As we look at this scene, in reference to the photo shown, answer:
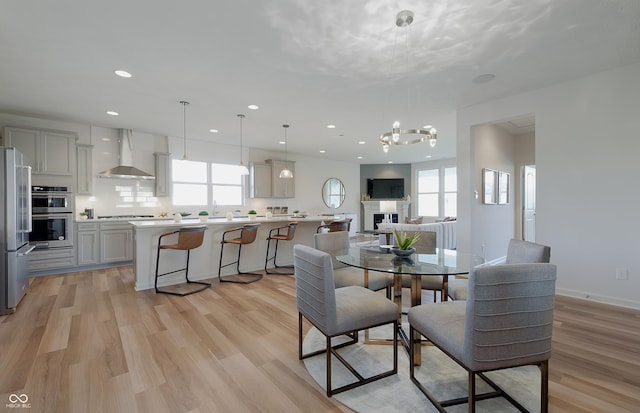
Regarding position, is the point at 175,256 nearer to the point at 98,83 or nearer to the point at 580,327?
the point at 98,83

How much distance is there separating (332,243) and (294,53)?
6.33ft

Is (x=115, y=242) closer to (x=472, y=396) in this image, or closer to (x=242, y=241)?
(x=242, y=241)

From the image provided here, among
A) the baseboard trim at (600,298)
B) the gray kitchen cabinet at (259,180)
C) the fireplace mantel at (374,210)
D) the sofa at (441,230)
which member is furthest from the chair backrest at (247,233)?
the fireplace mantel at (374,210)

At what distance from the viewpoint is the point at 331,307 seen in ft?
5.65

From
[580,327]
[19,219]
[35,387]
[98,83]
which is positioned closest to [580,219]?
[580,327]

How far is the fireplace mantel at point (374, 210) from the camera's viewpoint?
10094 mm

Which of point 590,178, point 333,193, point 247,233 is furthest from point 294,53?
point 333,193

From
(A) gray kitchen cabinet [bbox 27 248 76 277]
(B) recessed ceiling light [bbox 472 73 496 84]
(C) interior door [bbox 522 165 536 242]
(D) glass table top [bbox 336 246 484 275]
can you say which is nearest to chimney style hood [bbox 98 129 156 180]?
(A) gray kitchen cabinet [bbox 27 248 76 277]

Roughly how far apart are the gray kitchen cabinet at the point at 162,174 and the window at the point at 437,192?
25.9 feet

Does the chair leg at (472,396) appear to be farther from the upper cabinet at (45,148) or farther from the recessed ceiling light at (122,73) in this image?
the upper cabinet at (45,148)

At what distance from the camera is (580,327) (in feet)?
8.64

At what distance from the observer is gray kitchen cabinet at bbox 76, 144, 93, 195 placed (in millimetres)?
5037

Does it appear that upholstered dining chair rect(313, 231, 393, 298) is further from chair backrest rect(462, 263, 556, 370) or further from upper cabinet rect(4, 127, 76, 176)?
upper cabinet rect(4, 127, 76, 176)

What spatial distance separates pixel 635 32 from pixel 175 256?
562cm
